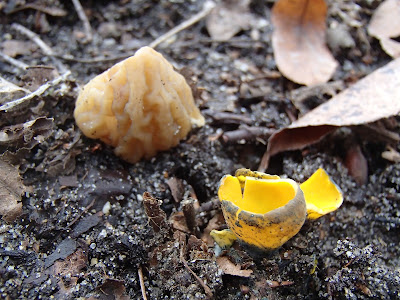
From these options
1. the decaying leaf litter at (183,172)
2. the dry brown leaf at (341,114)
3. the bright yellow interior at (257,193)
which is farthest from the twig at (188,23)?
the bright yellow interior at (257,193)

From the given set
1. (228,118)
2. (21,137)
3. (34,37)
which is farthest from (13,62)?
(228,118)

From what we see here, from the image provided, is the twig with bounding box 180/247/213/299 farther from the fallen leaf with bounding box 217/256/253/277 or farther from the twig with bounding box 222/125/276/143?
the twig with bounding box 222/125/276/143

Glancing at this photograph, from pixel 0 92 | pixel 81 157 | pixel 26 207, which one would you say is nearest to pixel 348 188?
pixel 81 157

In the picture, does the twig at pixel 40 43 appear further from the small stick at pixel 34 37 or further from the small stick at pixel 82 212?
the small stick at pixel 82 212

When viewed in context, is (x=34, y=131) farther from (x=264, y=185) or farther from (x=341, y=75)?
(x=341, y=75)

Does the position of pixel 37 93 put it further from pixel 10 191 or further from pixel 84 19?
pixel 84 19

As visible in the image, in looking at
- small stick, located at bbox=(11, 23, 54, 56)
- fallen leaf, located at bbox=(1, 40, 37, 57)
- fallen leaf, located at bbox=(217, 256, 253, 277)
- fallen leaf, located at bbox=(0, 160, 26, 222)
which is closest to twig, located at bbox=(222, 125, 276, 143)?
fallen leaf, located at bbox=(217, 256, 253, 277)
